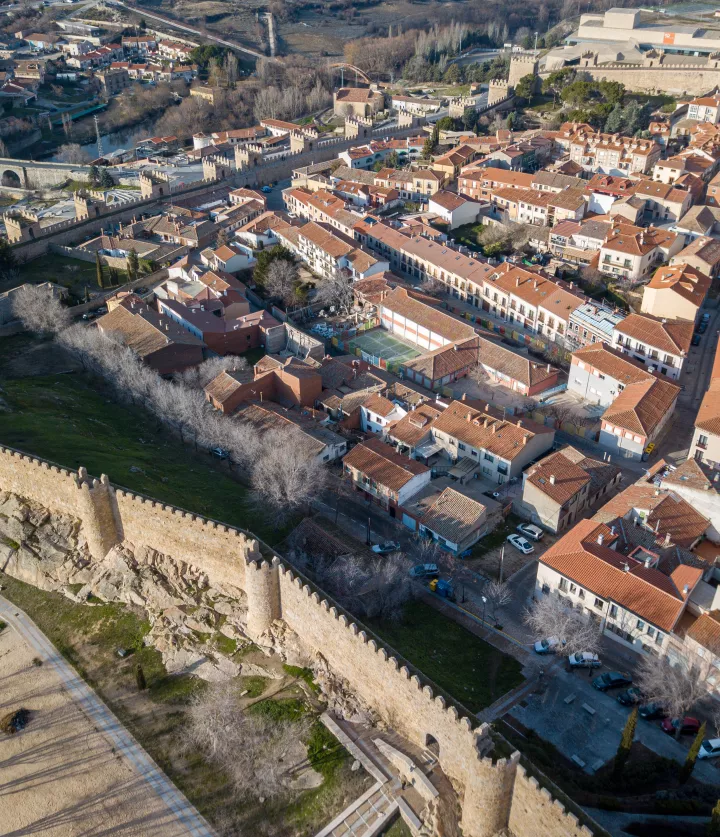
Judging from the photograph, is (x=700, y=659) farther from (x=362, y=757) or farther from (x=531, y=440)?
(x=531, y=440)

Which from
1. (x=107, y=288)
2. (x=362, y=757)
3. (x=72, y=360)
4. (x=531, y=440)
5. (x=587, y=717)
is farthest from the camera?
(x=107, y=288)

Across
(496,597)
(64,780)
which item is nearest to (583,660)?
(496,597)

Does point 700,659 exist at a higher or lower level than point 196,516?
lower

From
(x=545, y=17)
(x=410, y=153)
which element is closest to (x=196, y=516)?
(x=410, y=153)

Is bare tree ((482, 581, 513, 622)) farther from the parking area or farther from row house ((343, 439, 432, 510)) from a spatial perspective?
row house ((343, 439, 432, 510))

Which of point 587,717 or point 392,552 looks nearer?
point 587,717

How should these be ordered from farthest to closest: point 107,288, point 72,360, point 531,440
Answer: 1. point 107,288
2. point 72,360
3. point 531,440

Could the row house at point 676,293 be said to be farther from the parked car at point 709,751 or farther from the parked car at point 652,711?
the parked car at point 709,751
